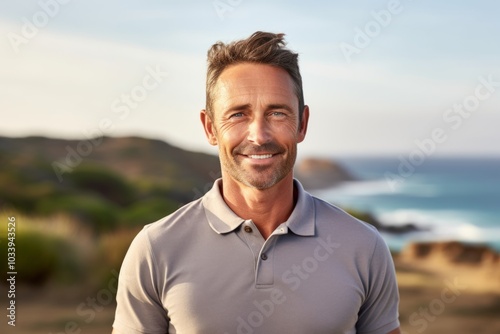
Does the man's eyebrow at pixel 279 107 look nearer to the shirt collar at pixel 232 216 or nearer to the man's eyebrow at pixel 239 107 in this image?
the man's eyebrow at pixel 239 107

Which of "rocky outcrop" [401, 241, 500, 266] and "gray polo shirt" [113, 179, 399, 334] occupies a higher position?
"gray polo shirt" [113, 179, 399, 334]

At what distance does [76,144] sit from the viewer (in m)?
10.3

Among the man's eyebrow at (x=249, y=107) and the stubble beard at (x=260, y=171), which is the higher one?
the man's eyebrow at (x=249, y=107)

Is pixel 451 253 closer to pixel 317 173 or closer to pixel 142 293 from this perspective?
pixel 317 173

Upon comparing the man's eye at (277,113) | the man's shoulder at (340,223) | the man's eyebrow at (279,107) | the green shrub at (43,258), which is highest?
the man's eyebrow at (279,107)

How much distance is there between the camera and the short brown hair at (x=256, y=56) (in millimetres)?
1980

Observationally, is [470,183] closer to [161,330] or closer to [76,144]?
[76,144]

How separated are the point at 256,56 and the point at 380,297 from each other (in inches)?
27.1

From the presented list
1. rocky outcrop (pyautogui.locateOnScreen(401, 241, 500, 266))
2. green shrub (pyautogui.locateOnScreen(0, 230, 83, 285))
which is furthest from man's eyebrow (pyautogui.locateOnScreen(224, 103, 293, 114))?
rocky outcrop (pyautogui.locateOnScreen(401, 241, 500, 266))

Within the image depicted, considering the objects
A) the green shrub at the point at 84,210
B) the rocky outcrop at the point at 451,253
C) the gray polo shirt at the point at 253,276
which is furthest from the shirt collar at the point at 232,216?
the rocky outcrop at the point at 451,253

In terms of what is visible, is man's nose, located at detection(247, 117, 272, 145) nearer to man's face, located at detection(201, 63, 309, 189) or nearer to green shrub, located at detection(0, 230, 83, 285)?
man's face, located at detection(201, 63, 309, 189)

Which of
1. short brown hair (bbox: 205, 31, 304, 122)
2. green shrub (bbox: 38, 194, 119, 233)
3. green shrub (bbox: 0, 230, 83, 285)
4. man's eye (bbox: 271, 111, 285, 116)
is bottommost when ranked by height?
green shrub (bbox: 0, 230, 83, 285)

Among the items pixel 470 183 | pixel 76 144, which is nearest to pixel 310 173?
pixel 470 183

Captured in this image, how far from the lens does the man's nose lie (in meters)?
1.91
